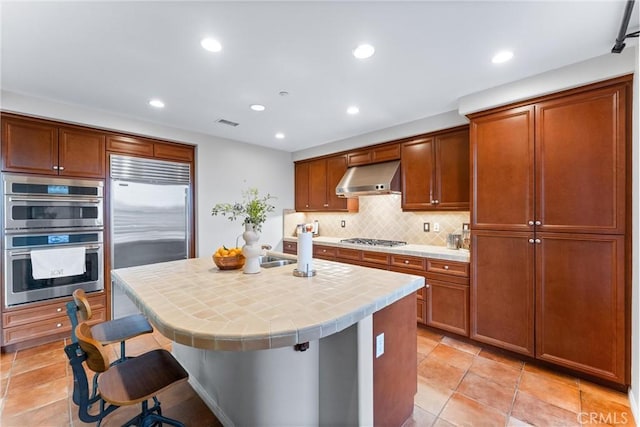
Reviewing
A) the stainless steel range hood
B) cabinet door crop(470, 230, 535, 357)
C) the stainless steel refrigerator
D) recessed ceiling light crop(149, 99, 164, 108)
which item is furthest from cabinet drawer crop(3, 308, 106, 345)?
cabinet door crop(470, 230, 535, 357)

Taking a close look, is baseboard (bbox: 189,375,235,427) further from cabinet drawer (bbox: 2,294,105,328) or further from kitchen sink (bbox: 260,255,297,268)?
cabinet drawer (bbox: 2,294,105,328)

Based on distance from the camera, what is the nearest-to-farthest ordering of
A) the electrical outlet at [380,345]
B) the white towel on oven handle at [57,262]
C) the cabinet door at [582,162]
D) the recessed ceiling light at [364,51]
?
the electrical outlet at [380,345] → the recessed ceiling light at [364,51] → the cabinet door at [582,162] → the white towel on oven handle at [57,262]

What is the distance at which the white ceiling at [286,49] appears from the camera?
1569 mm

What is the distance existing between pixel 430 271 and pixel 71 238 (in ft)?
12.7

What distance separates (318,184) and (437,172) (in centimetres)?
204

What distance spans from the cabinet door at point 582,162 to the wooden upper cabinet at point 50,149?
441 cm

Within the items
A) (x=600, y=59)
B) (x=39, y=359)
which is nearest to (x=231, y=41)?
(x=600, y=59)

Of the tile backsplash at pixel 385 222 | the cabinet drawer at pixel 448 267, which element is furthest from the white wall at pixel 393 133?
the cabinet drawer at pixel 448 267

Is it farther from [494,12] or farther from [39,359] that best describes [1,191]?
[494,12]

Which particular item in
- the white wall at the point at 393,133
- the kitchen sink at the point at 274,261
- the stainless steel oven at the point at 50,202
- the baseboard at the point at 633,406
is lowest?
the baseboard at the point at 633,406

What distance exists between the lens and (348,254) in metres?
3.92

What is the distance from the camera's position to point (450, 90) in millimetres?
2594

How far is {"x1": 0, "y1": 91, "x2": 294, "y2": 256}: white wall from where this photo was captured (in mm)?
2818

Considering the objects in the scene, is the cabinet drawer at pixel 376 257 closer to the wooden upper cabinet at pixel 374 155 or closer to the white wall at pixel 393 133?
the wooden upper cabinet at pixel 374 155
